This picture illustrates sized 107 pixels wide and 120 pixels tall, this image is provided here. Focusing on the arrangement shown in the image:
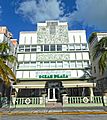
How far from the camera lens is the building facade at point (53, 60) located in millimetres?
30281

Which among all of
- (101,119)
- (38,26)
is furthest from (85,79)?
(101,119)

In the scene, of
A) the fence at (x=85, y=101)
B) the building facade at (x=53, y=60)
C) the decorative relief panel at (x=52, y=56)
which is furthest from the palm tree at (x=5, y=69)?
the fence at (x=85, y=101)

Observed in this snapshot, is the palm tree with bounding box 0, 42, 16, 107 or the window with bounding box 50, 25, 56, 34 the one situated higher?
the window with bounding box 50, 25, 56, 34

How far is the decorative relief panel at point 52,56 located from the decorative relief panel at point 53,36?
2314mm

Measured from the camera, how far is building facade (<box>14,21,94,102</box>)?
30281 mm

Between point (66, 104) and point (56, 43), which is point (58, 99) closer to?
point (66, 104)

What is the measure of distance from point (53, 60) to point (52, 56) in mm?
841

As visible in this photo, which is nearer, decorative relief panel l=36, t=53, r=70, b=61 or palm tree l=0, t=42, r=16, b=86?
palm tree l=0, t=42, r=16, b=86

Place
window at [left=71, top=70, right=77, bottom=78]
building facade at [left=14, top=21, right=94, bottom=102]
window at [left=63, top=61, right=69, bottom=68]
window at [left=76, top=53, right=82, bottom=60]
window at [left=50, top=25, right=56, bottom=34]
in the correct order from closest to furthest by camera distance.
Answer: building facade at [left=14, top=21, right=94, bottom=102]
window at [left=71, top=70, right=77, bottom=78]
window at [left=63, top=61, right=69, bottom=68]
window at [left=76, top=53, right=82, bottom=60]
window at [left=50, top=25, right=56, bottom=34]

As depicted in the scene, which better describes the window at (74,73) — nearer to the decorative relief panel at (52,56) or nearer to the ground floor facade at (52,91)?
the ground floor facade at (52,91)

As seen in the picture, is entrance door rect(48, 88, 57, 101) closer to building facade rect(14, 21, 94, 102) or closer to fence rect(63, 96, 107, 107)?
building facade rect(14, 21, 94, 102)

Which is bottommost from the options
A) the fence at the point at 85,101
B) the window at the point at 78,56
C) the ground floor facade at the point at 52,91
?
the fence at the point at 85,101

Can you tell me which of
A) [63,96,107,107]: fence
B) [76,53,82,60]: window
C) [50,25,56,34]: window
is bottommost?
[63,96,107,107]: fence

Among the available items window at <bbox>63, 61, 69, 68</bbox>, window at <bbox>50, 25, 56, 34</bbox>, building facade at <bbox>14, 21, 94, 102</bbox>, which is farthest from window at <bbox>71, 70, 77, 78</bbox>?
window at <bbox>50, 25, 56, 34</bbox>
